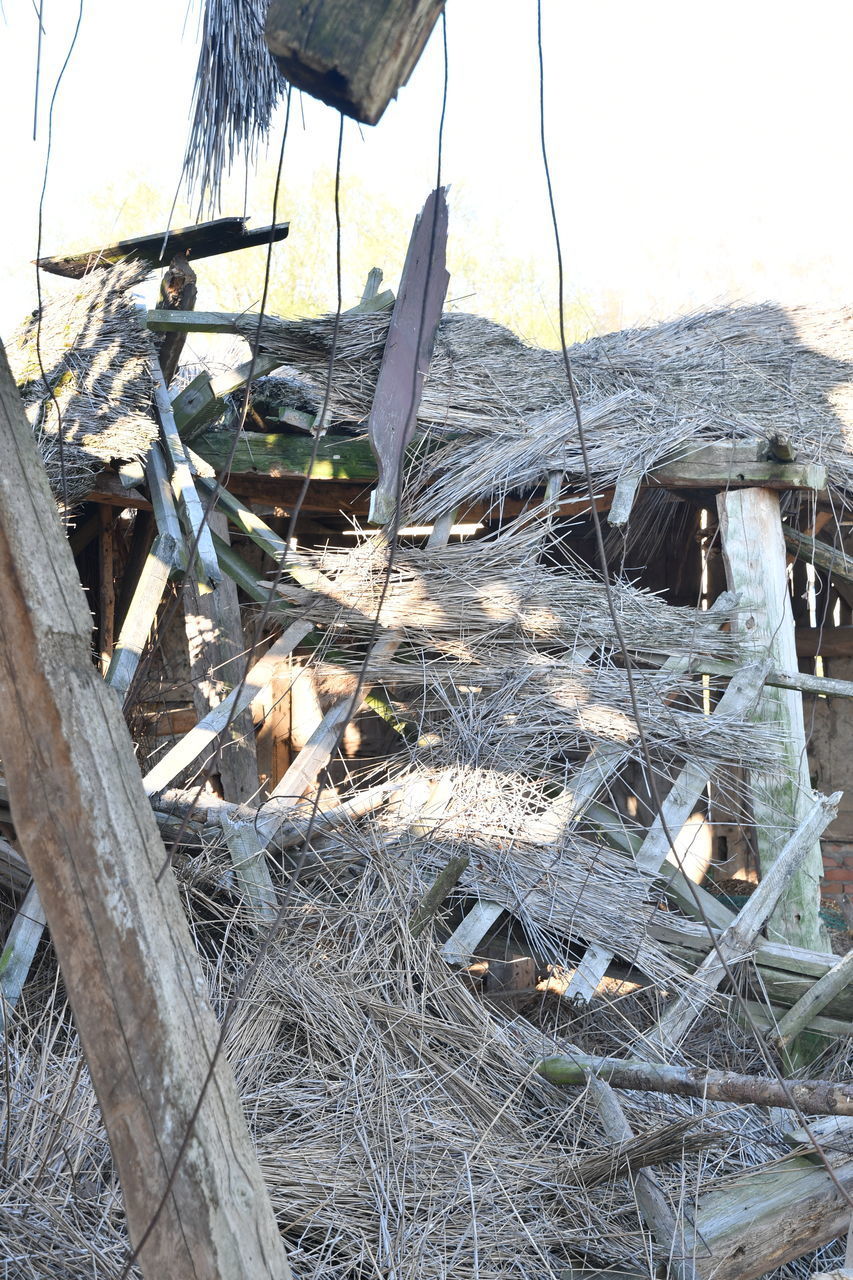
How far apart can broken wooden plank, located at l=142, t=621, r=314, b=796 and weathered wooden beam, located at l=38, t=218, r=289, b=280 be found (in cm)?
250

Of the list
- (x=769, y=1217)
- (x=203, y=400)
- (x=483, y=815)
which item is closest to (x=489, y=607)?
(x=483, y=815)

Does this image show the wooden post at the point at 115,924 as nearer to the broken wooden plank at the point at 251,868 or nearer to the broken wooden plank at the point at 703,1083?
the broken wooden plank at the point at 703,1083

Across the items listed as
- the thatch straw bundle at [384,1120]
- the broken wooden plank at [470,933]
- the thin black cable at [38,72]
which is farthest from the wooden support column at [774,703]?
the thin black cable at [38,72]

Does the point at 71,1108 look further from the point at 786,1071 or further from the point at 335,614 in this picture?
the point at 786,1071

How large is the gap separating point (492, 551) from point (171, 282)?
2.84m

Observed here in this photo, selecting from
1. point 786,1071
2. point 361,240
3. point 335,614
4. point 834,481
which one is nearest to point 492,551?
point 335,614

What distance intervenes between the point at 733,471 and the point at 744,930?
259 cm

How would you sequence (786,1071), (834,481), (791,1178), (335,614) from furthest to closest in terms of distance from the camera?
(834,481)
(335,614)
(786,1071)
(791,1178)

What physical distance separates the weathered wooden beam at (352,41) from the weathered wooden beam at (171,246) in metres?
4.72

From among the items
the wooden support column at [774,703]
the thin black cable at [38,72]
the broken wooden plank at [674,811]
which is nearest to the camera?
Answer: the thin black cable at [38,72]

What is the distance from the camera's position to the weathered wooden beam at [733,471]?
5918 millimetres

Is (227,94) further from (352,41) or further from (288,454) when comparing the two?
(288,454)

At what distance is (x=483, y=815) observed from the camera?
488cm

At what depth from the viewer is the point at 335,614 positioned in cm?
530
